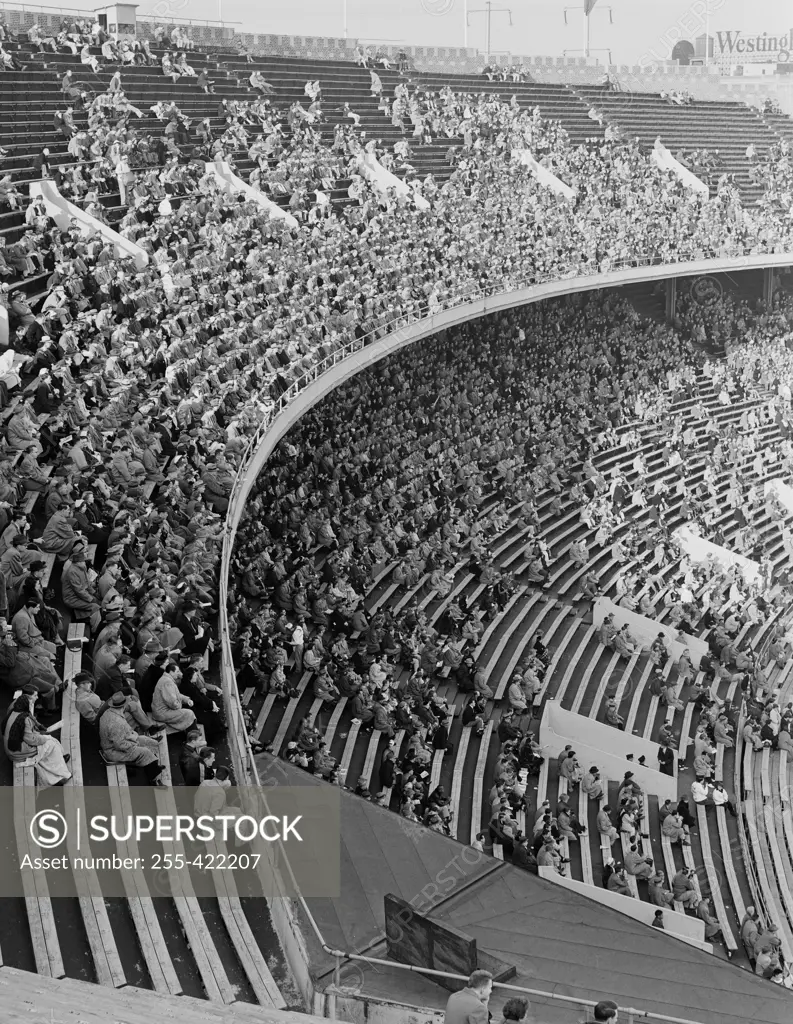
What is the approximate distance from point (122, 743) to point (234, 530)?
17.4ft

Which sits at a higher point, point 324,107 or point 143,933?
point 324,107

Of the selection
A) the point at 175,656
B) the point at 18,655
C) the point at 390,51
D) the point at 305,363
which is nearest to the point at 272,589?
the point at 305,363

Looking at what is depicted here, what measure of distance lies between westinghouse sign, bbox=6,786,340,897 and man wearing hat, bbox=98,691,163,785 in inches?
9.3

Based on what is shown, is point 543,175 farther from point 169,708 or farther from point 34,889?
point 34,889

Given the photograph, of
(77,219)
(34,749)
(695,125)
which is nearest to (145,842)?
(34,749)

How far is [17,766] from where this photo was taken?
26.4ft

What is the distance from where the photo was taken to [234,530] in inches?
541

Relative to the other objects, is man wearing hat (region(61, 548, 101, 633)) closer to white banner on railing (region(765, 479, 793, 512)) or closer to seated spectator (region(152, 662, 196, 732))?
seated spectator (region(152, 662, 196, 732))

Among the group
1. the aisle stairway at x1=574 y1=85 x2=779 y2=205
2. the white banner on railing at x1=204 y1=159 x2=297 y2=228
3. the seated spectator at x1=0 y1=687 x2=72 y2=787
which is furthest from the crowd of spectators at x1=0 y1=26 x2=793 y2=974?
the aisle stairway at x1=574 y1=85 x2=779 y2=205

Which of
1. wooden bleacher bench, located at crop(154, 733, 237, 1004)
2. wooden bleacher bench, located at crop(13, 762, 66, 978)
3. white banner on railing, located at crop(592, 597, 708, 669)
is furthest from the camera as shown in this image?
white banner on railing, located at crop(592, 597, 708, 669)

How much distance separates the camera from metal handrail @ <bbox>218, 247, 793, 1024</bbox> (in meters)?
7.49

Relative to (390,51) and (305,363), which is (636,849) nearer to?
(305,363)

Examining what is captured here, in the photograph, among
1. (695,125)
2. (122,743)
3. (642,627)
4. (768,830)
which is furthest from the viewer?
(695,125)

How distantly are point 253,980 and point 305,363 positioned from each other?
12.7 metres
